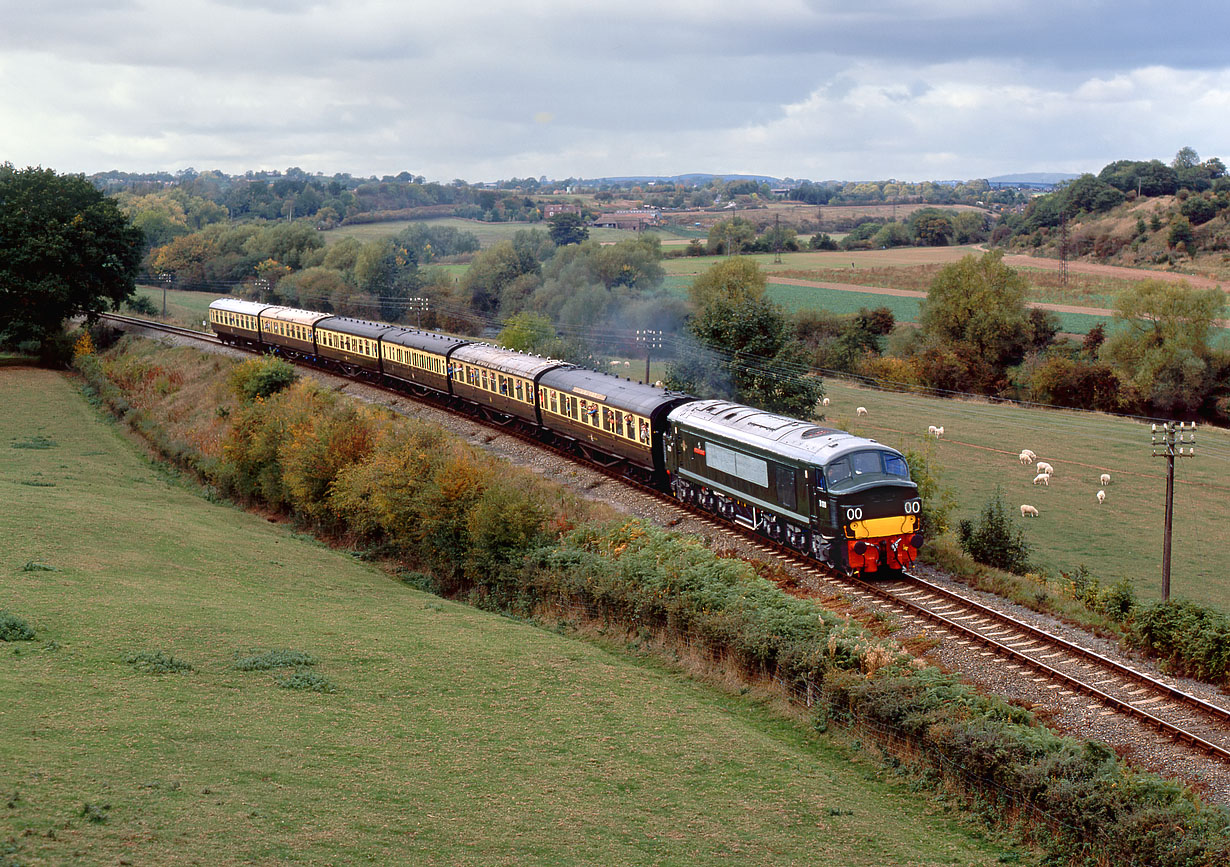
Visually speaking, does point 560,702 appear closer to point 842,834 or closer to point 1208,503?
point 842,834

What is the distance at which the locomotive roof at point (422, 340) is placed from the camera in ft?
178

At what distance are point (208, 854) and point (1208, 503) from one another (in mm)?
56555

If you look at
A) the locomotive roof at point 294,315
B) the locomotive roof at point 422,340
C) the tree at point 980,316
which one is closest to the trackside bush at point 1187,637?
the locomotive roof at point 422,340

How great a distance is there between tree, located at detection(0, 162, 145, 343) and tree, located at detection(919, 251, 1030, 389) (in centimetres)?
7328

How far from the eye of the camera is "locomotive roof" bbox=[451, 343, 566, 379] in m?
45.8

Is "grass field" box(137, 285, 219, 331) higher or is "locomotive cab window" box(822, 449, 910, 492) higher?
"grass field" box(137, 285, 219, 331)

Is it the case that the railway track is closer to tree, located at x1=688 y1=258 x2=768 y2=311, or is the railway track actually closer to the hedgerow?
the hedgerow

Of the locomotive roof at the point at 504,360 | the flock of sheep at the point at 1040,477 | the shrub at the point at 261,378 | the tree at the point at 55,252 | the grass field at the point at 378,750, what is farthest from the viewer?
the tree at the point at 55,252

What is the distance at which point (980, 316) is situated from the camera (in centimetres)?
10162

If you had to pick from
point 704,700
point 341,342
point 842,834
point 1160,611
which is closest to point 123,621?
point 704,700

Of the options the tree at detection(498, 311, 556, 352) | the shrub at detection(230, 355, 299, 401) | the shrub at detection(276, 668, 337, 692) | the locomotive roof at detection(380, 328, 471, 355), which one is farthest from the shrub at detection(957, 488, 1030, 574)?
the tree at detection(498, 311, 556, 352)

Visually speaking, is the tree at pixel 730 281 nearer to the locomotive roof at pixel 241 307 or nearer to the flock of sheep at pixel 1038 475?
the flock of sheep at pixel 1038 475

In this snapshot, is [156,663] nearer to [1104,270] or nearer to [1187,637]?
[1187,637]

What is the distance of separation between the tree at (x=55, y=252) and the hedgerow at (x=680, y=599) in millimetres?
35026
